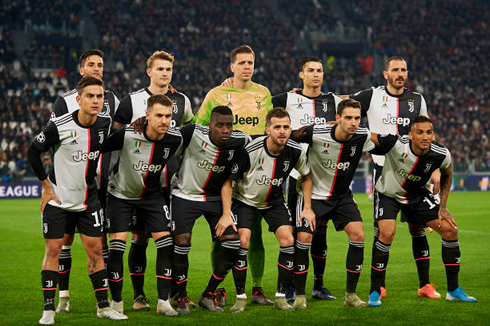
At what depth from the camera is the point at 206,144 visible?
6.95 m

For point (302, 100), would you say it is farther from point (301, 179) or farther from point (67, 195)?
point (67, 195)

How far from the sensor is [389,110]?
7.92m

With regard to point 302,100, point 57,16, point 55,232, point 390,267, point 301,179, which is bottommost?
point 390,267

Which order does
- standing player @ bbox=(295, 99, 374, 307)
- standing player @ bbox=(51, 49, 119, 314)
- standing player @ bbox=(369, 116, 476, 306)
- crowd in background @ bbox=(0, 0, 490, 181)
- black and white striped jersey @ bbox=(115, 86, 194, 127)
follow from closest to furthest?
standing player @ bbox=(51, 49, 119, 314)
standing player @ bbox=(295, 99, 374, 307)
standing player @ bbox=(369, 116, 476, 306)
black and white striped jersey @ bbox=(115, 86, 194, 127)
crowd in background @ bbox=(0, 0, 490, 181)

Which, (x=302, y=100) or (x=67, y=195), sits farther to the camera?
(x=302, y=100)

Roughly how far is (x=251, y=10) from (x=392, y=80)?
104ft

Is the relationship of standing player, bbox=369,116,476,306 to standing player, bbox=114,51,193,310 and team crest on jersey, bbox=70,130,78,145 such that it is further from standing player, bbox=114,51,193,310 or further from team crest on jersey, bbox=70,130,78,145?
team crest on jersey, bbox=70,130,78,145

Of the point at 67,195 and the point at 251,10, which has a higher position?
the point at 251,10

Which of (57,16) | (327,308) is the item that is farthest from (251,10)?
(327,308)

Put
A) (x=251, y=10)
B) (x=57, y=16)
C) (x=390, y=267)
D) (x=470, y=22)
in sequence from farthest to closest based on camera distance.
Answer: (x=470, y=22) < (x=251, y=10) < (x=57, y=16) < (x=390, y=267)

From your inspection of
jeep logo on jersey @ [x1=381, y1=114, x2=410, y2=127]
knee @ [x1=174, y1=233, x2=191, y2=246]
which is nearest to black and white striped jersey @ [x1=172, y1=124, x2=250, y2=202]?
knee @ [x1=174, y1=233, x2=191, y2=246]

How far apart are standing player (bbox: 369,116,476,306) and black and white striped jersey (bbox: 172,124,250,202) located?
1567 mm

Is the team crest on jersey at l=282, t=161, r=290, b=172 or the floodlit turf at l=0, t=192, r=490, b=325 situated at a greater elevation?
the team crest on jersey at l=282, t=161, r=290, b=172

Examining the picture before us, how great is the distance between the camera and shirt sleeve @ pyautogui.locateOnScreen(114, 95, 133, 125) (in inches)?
291
